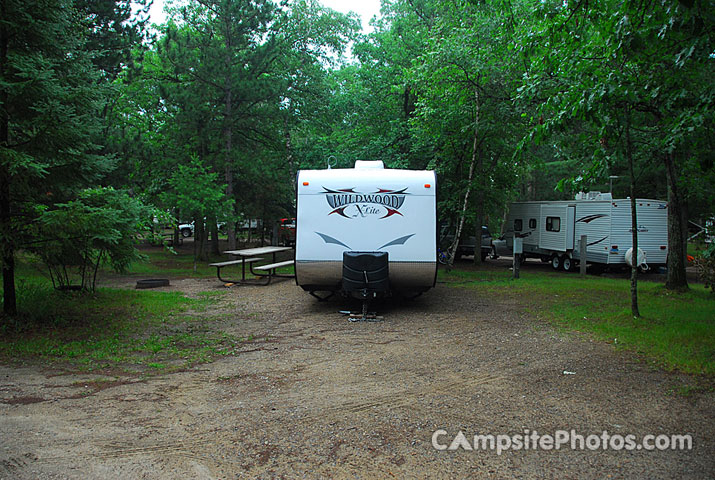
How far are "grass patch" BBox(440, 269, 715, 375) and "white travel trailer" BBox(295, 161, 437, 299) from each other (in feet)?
8.13

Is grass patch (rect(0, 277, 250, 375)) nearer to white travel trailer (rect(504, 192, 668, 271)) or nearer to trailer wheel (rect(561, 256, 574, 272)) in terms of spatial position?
white travel trailer (rect(504, 192, 668, 271))

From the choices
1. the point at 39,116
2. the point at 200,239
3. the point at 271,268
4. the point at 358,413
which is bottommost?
the point at 358,413

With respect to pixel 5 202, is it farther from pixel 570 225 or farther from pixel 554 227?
pixel 554 227

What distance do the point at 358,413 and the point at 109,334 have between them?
481 cm

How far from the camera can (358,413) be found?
181 inches

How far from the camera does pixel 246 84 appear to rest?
17375 mm

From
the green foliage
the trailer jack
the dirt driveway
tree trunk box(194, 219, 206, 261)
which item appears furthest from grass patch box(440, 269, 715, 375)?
tree trunk box(194, 219, 206, 261)

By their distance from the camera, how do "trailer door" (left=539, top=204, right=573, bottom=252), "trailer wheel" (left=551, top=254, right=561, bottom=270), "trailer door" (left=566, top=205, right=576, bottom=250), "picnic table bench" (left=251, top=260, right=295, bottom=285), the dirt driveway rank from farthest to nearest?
1. "trailer wheel" (left=551, top=254, right=561, bottom=270)
2. "trailer door" (left=539, top=204, right=573, bottom=252)
3. "trailer door" (left=566, top=205, right=576, bottom=250)
4. "picnic table bench" (left=251, top=260, right=295, bottom=285)
5. the dirt driveway

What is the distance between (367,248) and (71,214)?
468 centimetres

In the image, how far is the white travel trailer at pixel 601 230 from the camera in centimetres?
1745

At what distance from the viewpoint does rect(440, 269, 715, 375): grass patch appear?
6.52 m

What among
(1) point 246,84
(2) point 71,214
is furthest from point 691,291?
(1) point 246,84

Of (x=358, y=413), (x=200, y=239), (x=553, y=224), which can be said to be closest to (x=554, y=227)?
(x=553, y=224)

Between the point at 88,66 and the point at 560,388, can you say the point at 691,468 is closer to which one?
the point at 560,388
